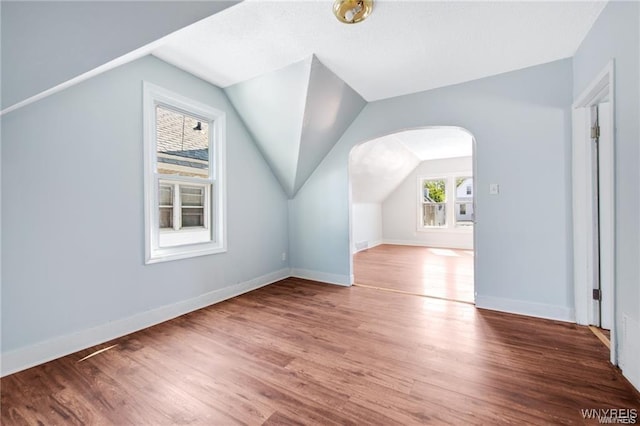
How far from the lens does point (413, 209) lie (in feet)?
24.5

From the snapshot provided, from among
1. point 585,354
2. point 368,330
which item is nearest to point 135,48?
point 368,330

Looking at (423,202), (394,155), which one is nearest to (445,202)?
(423,202)

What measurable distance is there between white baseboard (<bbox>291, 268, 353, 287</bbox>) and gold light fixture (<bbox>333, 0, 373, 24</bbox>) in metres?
2.96

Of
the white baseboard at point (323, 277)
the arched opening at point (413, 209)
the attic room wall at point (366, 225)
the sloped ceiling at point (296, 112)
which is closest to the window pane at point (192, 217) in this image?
the sloped ceiling at point (296, 112)

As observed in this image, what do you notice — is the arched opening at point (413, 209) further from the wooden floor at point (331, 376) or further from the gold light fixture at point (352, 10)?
the gold light fixture at point (352, 10)

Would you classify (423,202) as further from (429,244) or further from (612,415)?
(612,415)

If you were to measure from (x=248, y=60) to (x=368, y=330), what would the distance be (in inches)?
112

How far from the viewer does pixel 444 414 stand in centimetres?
134

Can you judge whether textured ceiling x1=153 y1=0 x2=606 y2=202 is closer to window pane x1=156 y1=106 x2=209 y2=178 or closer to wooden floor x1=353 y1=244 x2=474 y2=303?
window pane x1=156 y1=106 x2=209 y2=178

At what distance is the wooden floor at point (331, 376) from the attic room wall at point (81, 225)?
22 centimetres

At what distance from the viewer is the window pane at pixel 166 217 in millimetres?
2697

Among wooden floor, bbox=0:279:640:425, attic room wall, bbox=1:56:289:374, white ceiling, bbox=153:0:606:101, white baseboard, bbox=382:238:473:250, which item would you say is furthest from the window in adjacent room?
Result: attic room wall, bbox=1:56:289:374

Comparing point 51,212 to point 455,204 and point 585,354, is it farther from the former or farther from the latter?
point 455,204

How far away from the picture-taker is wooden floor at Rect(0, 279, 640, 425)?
137 centimetres
